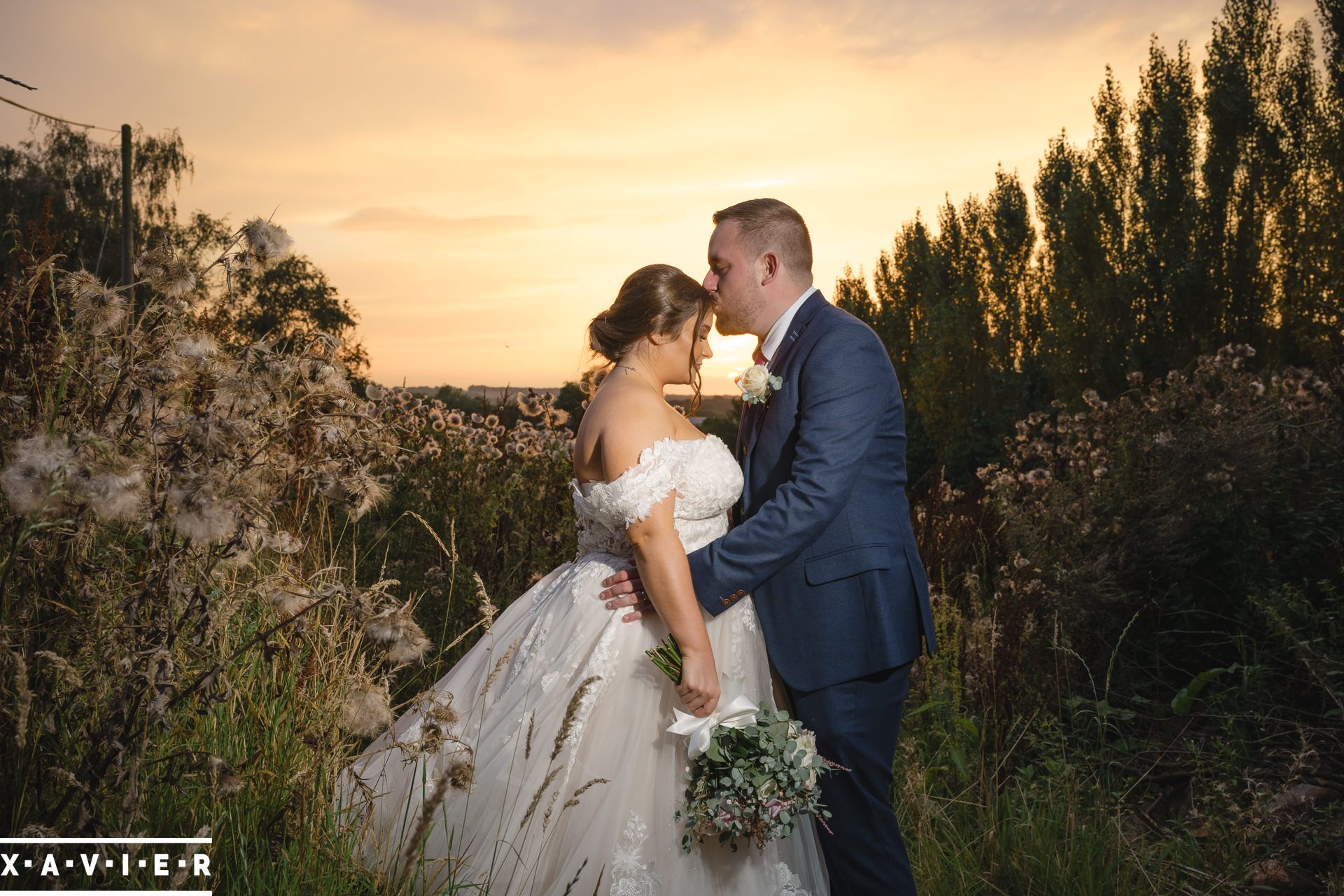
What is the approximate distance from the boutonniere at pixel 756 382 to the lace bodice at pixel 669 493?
21 cm

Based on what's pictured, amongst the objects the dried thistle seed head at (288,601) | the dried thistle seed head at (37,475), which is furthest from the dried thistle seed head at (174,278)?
the dried thistle seed head at (288,601)

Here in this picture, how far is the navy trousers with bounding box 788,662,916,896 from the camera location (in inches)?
125

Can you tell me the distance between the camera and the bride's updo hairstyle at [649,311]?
3508mm

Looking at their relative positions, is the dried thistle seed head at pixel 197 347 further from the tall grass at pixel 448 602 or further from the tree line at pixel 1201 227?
the tree line at pixel 1201 227

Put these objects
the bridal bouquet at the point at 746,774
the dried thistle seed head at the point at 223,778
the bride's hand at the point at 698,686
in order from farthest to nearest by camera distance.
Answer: the bride's hand at the point at 698,686
the bridal bouquet at the point at 746,774
the dried thistle seed head at the point at 223,778

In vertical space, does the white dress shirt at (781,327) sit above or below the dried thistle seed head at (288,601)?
above

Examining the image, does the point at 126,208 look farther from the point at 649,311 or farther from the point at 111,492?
the point at 111,492

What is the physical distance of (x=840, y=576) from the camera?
3.25 meters

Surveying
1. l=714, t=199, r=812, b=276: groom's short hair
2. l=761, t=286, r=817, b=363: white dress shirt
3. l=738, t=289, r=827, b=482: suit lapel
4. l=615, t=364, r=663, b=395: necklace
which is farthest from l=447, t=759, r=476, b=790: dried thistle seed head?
l=714, t=199, r=812, b=276: groom's short hair

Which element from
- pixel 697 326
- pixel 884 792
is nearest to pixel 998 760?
pixel 884 792

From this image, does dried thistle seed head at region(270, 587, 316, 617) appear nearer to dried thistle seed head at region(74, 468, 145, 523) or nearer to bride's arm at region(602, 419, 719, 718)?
dried thistle seed head at region(74, 468, 145, 523)

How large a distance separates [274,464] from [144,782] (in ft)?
2.75

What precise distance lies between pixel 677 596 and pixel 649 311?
1.07 m

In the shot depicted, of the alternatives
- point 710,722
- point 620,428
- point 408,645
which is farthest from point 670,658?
point 408,645
